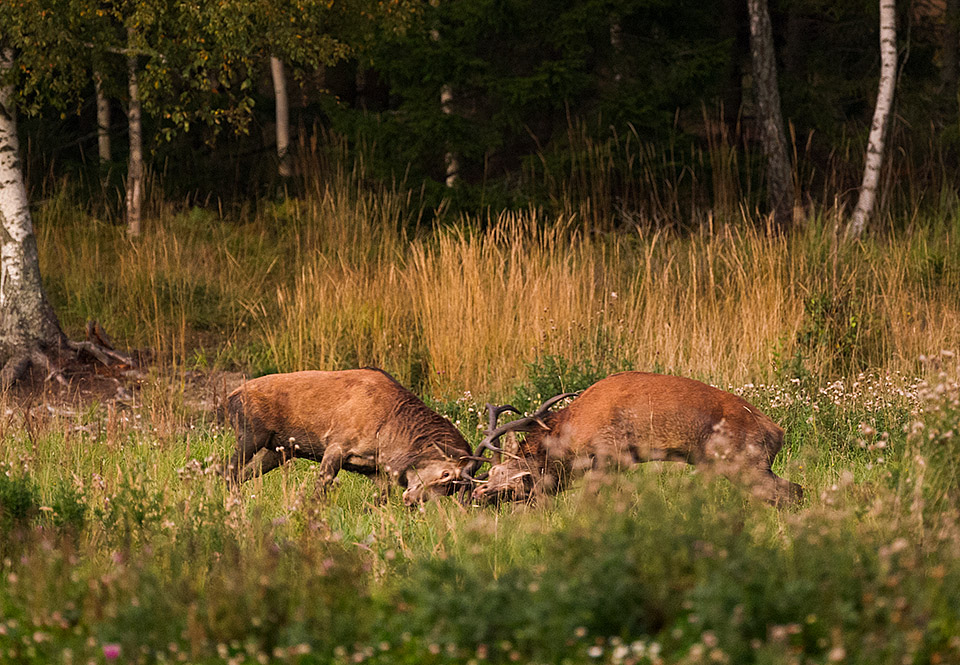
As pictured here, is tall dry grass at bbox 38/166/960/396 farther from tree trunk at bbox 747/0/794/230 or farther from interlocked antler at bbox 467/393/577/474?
tree trunk at bbox 747/0/794/230

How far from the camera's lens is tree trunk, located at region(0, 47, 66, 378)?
28.2 feet

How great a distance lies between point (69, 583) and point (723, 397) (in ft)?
8.87

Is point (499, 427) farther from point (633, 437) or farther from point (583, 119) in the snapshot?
point (583, 119)

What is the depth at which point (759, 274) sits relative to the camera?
8.51 m

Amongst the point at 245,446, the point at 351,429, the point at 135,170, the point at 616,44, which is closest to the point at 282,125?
the point at 135,170

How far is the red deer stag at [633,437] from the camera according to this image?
171 inches

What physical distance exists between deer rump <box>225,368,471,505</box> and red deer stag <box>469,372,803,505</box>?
0.28 metres

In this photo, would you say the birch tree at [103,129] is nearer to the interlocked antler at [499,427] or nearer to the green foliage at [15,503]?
the green foliage at [15,503]

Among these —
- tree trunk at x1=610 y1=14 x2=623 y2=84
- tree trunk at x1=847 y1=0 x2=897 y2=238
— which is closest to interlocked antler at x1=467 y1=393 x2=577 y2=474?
tree trunk at x1=847 y1=0 x2=897 y2=238

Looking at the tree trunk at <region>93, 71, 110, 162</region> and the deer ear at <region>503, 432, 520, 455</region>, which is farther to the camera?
the tree trunk at <region>93, 71, 110, 162</region>

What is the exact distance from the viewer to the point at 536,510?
14.1ft

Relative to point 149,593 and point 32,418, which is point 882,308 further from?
point 149,593

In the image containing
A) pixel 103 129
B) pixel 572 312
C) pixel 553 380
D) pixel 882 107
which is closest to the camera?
pixel 553 380

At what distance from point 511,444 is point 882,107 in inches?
393
